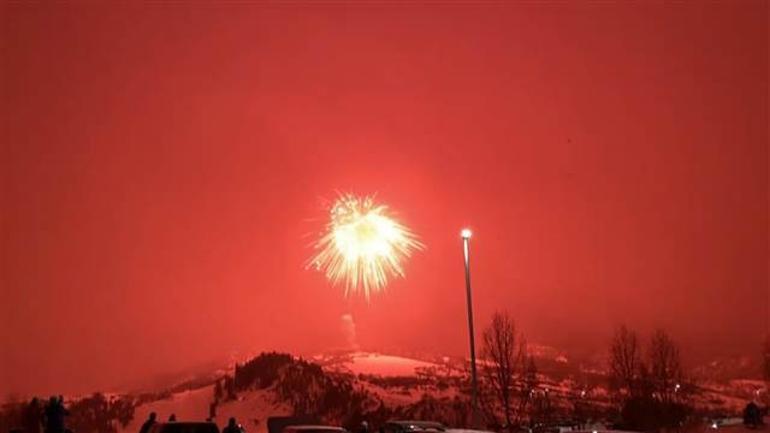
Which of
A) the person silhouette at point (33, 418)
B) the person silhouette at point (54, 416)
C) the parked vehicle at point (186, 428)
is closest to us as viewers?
the parked vehicle at point (186, 428)

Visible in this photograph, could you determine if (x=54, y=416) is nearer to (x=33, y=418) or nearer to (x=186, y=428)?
(x=186, y=428)

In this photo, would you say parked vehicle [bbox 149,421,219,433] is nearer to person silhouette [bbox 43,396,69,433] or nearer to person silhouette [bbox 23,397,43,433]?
person silhouette [bbox 43,396,69,433]

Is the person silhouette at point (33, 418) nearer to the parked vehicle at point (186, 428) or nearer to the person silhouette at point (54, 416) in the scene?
the person silhouette at point (54, 416)

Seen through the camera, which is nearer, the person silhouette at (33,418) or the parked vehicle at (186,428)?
the parked vehicle at (186,428)

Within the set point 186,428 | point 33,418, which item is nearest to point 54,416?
point 186,428

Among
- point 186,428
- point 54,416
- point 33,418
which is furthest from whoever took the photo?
point 33,418

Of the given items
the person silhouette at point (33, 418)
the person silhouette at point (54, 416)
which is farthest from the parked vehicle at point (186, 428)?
the person silhouette at point (33, 418)

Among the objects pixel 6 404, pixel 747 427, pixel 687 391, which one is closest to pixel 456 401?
pixel 687 391

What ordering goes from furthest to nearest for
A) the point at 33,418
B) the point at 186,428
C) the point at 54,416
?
1. the point at 33,418
2. the point at 54,416
3. the point at 186,428

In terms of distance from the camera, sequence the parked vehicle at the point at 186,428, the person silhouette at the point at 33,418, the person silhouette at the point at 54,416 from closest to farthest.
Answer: the parked vehicle at the point at 186,428 → the person silhouette at the point at 54,416 → the person silhouette at the point at 33,418

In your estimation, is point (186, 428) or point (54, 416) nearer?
point (186, 428)

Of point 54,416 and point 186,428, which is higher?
point 54,416

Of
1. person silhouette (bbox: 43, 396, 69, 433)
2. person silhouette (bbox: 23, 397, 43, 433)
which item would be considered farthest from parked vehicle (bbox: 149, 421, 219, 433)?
person silhouette (bbox: 23, 397, 43, 433)

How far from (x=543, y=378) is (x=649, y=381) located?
283ft
